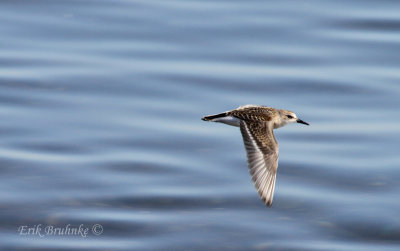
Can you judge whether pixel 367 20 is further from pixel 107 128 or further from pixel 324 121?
pixel 107 128

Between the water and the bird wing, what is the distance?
3.61 ft

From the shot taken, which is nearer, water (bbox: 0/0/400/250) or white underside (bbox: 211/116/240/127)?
white underside (bbox: 211/116/240/127)

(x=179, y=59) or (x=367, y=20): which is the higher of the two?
(x=367, y=20)

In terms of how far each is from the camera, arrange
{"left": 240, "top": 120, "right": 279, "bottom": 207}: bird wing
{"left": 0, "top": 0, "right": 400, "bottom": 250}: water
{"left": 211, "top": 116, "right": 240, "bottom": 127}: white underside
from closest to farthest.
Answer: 1. {"left": 240, "top": 120, "right": 279, "bottom": 207}: bird wing
2. {"left": 211, "top": 116, "right": 240, "bottom": 127}: white underside
3. {"left": 0, "top": 0, "right": 400, "bottom": 250}: water

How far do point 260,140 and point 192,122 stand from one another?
10.8ft

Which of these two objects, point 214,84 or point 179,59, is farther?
point 179,59

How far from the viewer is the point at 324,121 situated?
44.3ft

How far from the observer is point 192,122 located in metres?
13.3

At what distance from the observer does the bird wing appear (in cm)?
972

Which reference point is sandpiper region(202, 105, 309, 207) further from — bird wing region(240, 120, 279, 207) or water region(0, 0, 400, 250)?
water region(0, 0, 400, 250)

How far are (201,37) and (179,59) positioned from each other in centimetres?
103

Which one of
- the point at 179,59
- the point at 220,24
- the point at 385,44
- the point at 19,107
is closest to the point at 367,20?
the point at 385,44

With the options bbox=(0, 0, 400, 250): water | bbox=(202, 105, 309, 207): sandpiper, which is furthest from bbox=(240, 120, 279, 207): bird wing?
bbox=(0, 0, 400, 250): water

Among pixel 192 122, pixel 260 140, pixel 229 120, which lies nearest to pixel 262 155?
pixel 260 140
